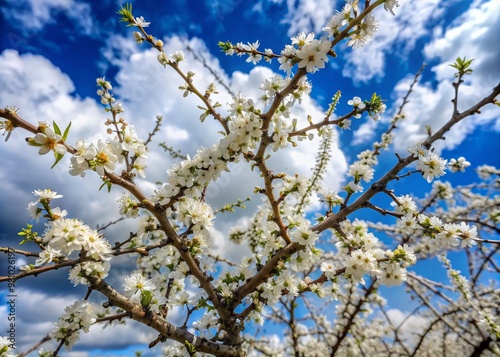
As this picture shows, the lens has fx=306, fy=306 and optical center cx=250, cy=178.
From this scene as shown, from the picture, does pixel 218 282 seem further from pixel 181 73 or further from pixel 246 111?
pixel 181 73

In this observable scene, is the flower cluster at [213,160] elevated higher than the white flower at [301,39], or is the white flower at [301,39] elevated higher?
the white flower at [301,39]

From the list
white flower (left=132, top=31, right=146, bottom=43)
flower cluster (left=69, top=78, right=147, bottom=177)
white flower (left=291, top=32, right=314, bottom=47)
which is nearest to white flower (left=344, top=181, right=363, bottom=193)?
white flower (left=291, top=32, right=314, bottom=47)

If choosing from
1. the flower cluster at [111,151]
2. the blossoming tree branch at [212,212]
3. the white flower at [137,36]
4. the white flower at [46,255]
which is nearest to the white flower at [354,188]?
the blossoming tree branch at [212,212]

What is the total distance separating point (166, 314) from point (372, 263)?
6.44 ft

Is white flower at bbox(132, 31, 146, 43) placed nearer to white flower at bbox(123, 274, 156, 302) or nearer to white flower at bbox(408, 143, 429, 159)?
white flower at bbox(123, 274, 156, 302)

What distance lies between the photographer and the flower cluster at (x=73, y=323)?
2.39 meters

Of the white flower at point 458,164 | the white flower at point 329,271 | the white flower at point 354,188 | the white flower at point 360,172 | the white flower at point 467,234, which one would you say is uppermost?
the white flower at point 458,164

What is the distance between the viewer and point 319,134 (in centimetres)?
262

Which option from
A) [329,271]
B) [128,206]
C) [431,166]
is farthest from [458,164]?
[128,206]

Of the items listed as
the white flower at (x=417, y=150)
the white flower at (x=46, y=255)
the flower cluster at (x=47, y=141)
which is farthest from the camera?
the white flower at (x=417, y=150)

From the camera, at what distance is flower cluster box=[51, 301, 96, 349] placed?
239 centimetres

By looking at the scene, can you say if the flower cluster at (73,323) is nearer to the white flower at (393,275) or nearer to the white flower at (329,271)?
the white flower at (329,271)

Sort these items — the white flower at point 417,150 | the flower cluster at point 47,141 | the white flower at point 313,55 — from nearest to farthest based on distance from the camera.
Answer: the flower cluster at point 47,141 < the white flower at point 313,55 < the white flower at point 417,150

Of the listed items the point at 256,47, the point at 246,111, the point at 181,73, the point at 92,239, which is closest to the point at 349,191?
the point at 246,111
